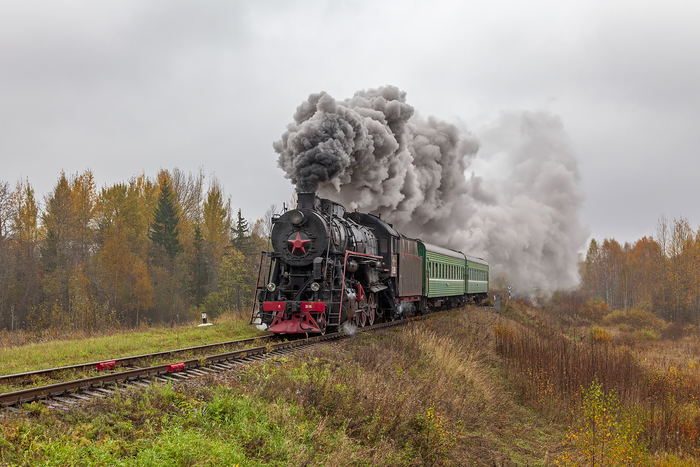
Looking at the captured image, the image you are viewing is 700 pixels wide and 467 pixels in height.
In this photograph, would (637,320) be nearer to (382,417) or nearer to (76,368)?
(382,417)

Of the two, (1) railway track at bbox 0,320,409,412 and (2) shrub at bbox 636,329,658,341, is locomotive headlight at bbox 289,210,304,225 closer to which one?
(1) railway track at bbox 0,320,409,412

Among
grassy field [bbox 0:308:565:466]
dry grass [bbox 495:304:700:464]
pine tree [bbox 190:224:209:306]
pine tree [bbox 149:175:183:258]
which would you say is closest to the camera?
grassy field [bbox 0:308:565:466]

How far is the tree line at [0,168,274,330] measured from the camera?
94.7ft

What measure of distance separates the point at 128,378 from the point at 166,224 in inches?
1473

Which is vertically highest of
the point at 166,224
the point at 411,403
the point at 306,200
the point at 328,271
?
the point at 166,224

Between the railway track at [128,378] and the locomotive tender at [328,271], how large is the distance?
5.54 ft

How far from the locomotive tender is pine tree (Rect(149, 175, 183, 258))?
29.1 meters

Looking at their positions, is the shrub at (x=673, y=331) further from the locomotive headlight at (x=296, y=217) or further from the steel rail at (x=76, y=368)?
the steel rail at (x=76, y=368)

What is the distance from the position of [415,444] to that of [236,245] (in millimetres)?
35271

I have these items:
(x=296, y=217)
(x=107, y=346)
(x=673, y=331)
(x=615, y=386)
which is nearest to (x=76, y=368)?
(x=107, y=346)

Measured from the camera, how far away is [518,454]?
720 cm

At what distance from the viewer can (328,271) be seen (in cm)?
1182

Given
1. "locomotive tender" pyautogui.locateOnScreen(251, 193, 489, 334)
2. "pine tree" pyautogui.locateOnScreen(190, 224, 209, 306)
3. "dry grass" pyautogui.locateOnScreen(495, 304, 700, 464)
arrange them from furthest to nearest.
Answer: "pine tree" pyautogui.locateOnScreen(190, 224, 209, 306)
"locomotive tender" pyautogui.locateOnScreen(251, 193, 489, 334)
"dry grass" pyautogui.locateOnScreen(495, 304, 700, 464)

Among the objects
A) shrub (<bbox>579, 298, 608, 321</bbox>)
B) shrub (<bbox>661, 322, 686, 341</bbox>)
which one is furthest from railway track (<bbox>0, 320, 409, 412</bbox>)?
shrub (<bbox>579, 298, 608, 321</bbox>)
